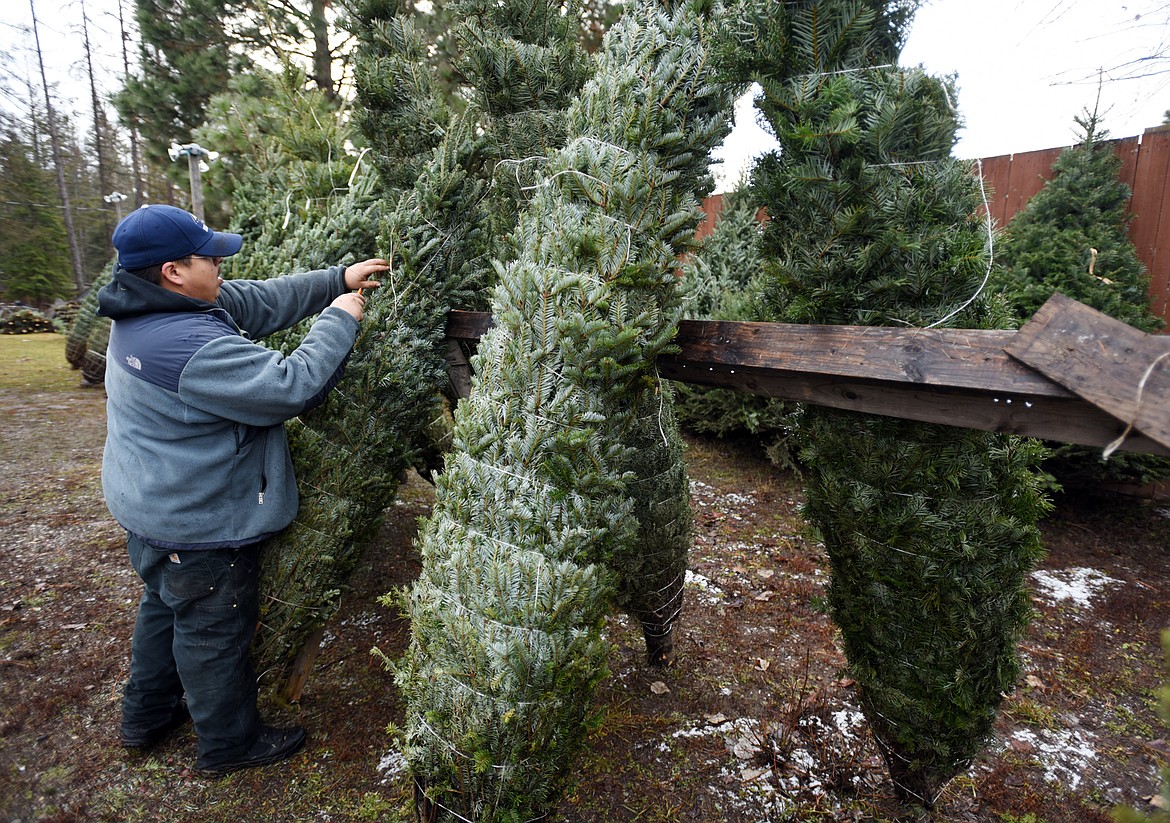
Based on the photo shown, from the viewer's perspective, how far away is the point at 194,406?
2.20 m

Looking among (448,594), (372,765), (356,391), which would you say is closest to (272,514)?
(356,391)

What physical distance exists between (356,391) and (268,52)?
696cm

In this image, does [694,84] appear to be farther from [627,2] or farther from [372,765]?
[372,765]

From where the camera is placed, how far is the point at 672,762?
2703 mm

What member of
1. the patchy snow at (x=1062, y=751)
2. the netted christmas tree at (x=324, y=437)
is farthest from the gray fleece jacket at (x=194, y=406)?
the patchy snow at (x=1062, y=751)

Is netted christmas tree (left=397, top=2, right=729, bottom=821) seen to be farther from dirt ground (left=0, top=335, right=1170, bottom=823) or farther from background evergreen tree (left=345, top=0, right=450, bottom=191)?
background evergreen tree (left=345, top=0, right=450, bottom=191)

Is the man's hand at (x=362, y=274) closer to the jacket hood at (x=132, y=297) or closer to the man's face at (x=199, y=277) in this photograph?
the man's face at (x=199, y=277)

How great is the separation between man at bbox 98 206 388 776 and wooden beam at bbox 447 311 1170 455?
1.53 meters

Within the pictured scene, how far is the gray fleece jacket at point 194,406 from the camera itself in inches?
85.4

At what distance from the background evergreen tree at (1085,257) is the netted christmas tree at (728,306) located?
85.2 inches

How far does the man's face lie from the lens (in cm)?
230

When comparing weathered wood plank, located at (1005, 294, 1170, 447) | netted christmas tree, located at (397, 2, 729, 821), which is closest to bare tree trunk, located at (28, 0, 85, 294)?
netted christmas tree, located at (397, 2, 729, 821)

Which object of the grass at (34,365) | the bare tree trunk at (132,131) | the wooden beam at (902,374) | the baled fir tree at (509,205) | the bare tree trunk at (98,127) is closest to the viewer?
the wooden beam at (902,374)

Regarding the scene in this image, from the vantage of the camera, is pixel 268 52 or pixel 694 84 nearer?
pixel 694 84
